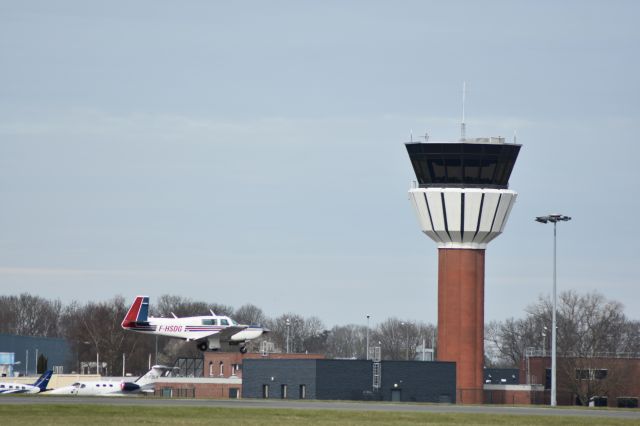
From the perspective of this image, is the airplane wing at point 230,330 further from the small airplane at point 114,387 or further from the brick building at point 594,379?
the brick building at point 594,379

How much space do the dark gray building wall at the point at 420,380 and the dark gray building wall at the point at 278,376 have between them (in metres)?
6.47

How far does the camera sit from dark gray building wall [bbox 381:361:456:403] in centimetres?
12294

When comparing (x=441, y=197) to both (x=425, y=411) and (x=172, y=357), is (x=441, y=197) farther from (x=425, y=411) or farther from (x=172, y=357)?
(x=172, y=357)

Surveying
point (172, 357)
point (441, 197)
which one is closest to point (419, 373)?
point (441, 197)

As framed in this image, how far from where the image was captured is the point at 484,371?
136 metres

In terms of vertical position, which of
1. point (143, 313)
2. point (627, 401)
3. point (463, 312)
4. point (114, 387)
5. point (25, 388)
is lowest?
point (627, 401)

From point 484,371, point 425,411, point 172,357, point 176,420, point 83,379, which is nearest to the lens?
point 176,420

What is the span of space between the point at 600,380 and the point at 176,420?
79.3 meters

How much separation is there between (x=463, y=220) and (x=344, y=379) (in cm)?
1718

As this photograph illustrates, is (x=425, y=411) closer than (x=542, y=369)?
Yes

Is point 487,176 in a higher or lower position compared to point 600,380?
higher

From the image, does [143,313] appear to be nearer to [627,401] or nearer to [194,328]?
[194,328]

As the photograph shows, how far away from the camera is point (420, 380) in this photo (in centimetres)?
12369

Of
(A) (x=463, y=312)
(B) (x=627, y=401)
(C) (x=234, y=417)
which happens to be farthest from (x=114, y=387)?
(C) (x=234, y=417)
